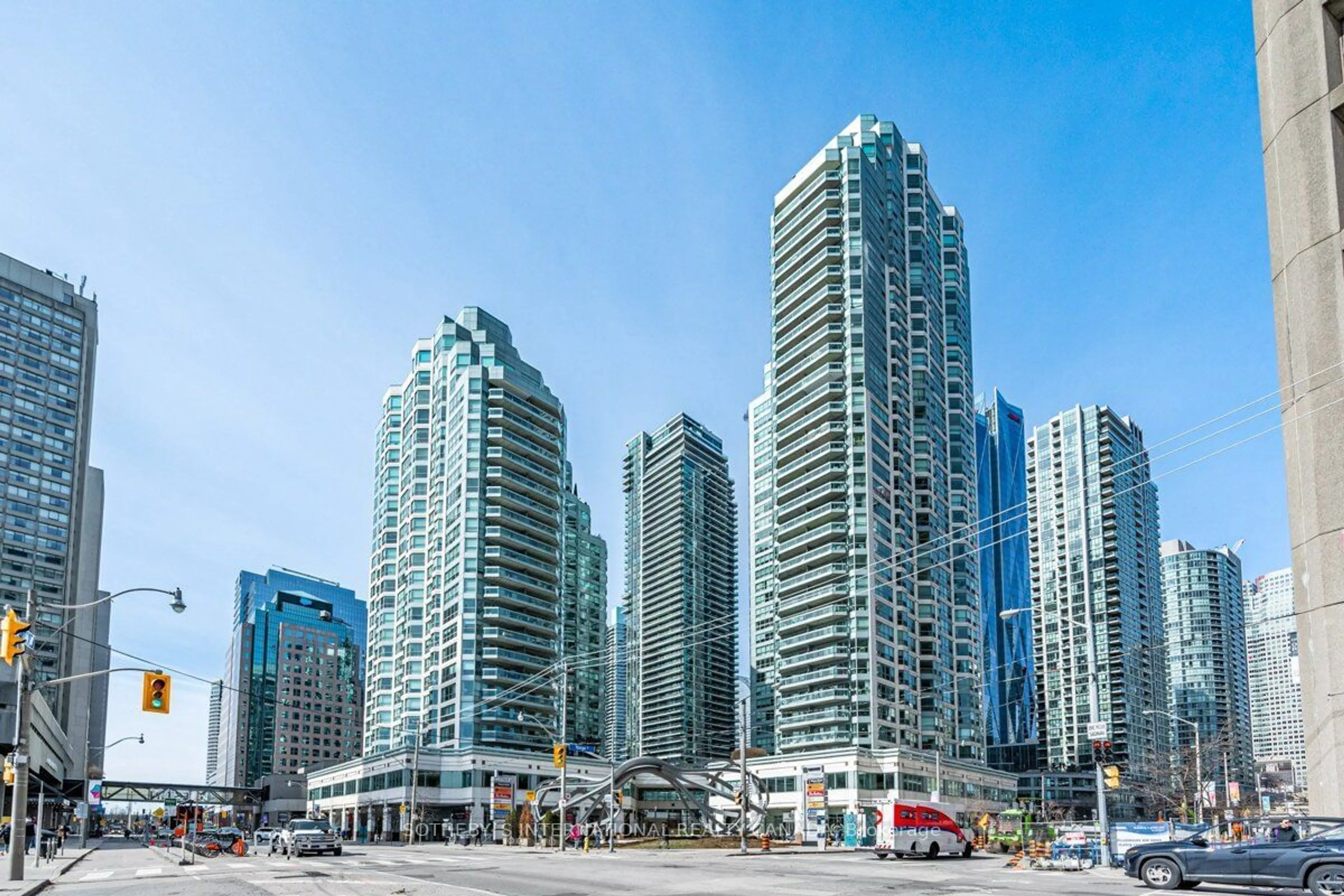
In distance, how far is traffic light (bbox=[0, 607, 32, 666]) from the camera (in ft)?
87.5

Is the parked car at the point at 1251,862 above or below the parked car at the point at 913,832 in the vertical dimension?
above

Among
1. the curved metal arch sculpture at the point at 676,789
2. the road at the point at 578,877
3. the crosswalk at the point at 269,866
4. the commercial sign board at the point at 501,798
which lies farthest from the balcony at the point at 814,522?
the crosswalk at the point at 269,866

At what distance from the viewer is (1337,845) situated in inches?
764

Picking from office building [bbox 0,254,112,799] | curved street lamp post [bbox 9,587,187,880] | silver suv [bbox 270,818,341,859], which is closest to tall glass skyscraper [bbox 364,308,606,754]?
office building [bbox 0,254,112,799]

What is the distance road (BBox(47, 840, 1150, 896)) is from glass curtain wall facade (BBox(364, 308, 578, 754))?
3092 inches

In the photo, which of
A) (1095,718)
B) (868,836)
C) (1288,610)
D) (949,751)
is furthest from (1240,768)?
(1095,718)

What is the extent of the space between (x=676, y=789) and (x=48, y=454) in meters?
119

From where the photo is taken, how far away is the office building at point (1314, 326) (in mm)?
26422

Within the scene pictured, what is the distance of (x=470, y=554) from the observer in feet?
417

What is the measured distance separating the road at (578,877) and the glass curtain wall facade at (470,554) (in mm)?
78545

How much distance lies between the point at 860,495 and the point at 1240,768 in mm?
123356

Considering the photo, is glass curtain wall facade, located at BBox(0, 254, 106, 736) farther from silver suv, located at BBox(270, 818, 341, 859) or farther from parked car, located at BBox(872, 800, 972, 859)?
parked car, located at BBox(872, 800, 972, 859)

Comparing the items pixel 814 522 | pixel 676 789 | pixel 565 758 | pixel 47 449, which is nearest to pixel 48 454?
pixel 47 449

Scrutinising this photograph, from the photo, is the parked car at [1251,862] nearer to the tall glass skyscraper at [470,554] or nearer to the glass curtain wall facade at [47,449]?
the tall glass skyscraper at [470,554]
